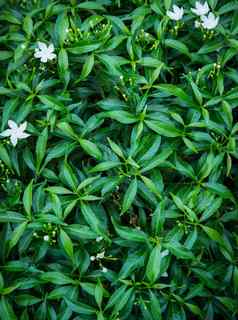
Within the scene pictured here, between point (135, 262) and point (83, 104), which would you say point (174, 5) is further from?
point (135, 262)

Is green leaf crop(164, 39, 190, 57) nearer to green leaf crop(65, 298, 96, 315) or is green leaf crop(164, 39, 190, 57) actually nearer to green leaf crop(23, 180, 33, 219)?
green leaf crop(23, 180, 33, 219)

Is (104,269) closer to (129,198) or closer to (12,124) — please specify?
(129,198)

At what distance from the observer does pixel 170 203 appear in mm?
2344

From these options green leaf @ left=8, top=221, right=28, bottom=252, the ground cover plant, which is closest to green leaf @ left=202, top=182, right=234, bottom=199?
the ground cover plant

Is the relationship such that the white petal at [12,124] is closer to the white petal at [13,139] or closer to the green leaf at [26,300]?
the white petal at [13,139]

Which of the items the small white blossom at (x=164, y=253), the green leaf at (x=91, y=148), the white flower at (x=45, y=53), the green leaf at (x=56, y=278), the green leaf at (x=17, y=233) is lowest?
the green leaf at (x=56, y=278)

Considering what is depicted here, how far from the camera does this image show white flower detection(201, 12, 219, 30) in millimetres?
2594

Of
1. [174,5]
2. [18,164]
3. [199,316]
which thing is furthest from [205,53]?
[199,316]

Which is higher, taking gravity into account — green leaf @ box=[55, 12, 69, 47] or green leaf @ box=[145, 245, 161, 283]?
green leaf @ box=[55, 12, 69, 47]

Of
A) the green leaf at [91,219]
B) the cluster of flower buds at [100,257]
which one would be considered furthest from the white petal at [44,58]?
the cluster of flower buds at [100,257]

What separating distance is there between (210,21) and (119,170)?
0.79 meters

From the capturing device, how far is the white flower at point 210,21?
2.59 m

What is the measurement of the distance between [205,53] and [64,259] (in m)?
1.05

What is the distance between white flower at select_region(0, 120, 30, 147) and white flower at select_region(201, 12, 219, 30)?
881 mm
